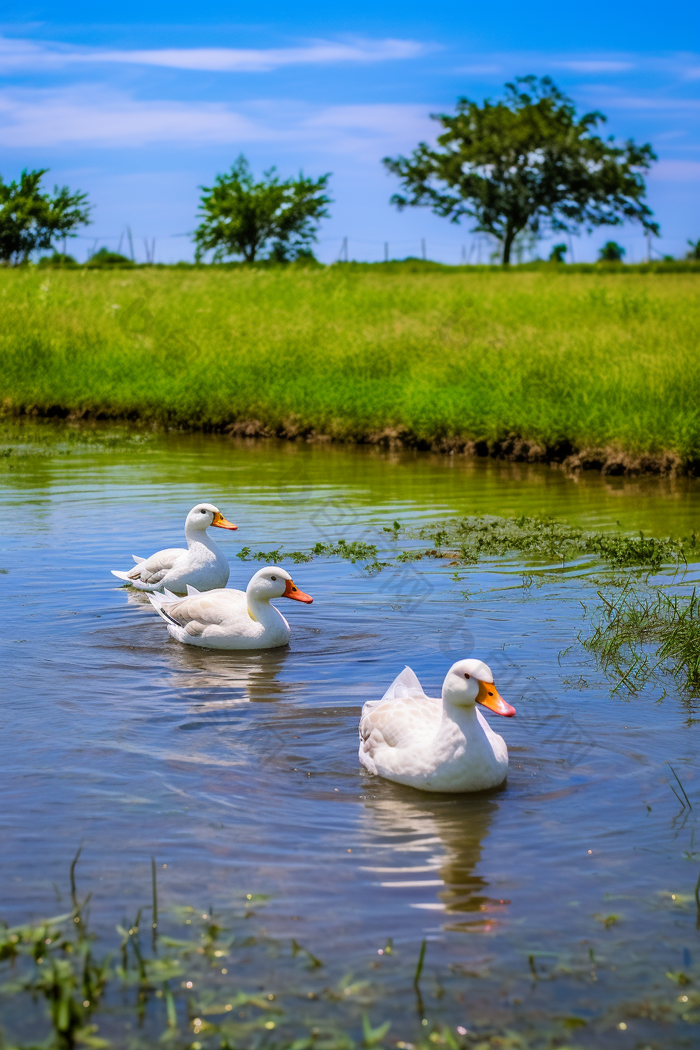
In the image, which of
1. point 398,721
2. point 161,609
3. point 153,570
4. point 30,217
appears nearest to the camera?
point 398,721

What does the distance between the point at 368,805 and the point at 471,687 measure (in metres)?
0.76

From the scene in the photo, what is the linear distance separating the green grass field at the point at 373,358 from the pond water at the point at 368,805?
25.5 feet

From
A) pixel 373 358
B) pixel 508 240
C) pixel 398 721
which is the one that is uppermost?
pixel 508 240

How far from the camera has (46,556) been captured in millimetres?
11242

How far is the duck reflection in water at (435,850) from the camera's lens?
4.57 m

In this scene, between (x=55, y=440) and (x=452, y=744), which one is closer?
(x=452, y=744)

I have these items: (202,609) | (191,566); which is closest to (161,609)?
(202,609)

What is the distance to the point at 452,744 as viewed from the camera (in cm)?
567

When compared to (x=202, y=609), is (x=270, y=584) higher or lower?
higher

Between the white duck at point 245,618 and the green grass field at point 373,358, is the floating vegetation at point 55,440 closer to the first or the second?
the green grass field at point 373,358

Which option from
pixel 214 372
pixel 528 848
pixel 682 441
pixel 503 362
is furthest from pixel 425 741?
pixel 214 372

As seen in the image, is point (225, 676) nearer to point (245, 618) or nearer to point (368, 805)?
point (245, 618)

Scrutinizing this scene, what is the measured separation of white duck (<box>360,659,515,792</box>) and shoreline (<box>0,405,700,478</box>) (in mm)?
10983

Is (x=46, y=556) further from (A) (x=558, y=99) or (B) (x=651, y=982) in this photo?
(A) (x=558, y=99)
